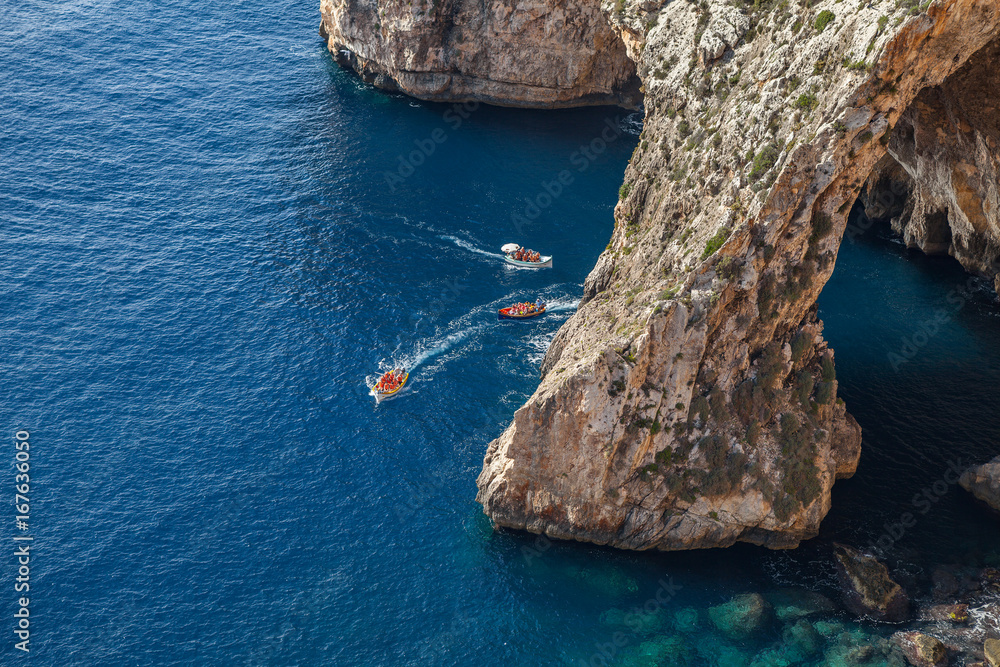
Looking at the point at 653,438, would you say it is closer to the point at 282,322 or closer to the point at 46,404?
the point at 282,322

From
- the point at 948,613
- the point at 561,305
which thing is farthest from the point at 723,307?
the point at 561,305

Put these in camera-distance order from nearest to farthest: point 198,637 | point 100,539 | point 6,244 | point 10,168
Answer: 1. point 198,637
2. point 100,539
3. point 6,244
4. point 10,168

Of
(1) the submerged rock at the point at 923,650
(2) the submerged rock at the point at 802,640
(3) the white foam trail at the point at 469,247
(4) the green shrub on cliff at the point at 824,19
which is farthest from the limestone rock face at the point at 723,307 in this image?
(3) the white foam trail at the point at 469,247

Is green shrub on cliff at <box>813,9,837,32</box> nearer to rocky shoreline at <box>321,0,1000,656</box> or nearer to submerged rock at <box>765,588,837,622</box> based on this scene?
rocky shoreline at <box>321,0,1000,656</box>

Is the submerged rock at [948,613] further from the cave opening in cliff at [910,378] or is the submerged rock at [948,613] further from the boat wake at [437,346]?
the boat wake at [437,346]

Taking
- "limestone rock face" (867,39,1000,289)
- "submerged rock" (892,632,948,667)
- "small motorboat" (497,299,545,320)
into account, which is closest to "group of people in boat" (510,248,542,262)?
"small motorboat" (497,299,545,320)

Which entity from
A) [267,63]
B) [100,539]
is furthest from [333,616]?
[267,63]
